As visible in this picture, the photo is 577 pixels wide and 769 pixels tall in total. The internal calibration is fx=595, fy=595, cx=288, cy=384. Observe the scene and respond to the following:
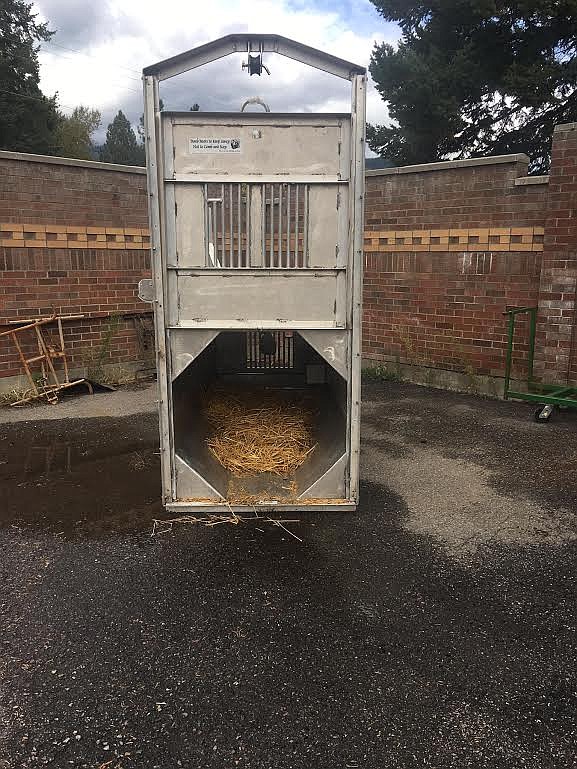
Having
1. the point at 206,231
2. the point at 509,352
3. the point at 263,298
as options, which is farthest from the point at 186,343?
the point at 509,352

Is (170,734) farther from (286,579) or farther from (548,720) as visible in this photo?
(548,720)

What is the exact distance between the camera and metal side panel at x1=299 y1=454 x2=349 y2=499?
16.7ft

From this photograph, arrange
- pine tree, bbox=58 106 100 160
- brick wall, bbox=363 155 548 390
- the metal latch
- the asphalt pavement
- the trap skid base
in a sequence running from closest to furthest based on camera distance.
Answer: the asphalt pavement, the metal latch, the trap skid base, brick wall, bbox=363 155 548 390, pine tree, bbox=58 106 100 160

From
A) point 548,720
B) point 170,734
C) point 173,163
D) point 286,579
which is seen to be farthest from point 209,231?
point 548,720

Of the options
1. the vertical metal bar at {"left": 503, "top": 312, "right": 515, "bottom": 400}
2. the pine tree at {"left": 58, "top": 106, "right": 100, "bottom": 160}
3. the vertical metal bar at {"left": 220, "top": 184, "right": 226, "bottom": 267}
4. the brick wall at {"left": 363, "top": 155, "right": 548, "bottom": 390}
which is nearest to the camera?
the vertical metal bar at {"left": 220, "top": 184, "right": 226, "bottom": 267}

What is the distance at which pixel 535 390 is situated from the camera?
339 inches

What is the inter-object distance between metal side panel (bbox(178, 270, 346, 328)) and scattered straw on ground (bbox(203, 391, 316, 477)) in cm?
164

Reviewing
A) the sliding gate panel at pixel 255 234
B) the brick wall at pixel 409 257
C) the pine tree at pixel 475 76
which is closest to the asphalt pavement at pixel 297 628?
the sliding gate panel at pixel 255 234

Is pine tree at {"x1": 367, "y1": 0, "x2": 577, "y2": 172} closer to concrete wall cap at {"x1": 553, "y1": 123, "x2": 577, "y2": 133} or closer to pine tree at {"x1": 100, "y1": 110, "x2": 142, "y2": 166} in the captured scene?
concrete wall cap at {"x1": 553, "y1": 123, "x2": 577, "y2": 133}

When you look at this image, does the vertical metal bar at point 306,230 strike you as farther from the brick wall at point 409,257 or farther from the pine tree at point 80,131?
the pine tree at point 80,131

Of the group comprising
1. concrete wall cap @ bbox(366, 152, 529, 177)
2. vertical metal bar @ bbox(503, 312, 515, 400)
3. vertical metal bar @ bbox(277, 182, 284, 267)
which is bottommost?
vertical metal bar @ bbox(503, 312, 515, 400)

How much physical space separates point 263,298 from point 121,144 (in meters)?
57.2

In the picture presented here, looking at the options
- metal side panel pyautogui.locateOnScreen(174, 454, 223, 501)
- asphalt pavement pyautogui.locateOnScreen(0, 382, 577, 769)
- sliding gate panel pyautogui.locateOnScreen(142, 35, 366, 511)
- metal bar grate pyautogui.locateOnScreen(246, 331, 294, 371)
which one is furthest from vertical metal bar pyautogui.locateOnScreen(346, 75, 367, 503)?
metal bar grate pyautogui.locateOnScreen(246, 331, 294, 371)

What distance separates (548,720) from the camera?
278cm
